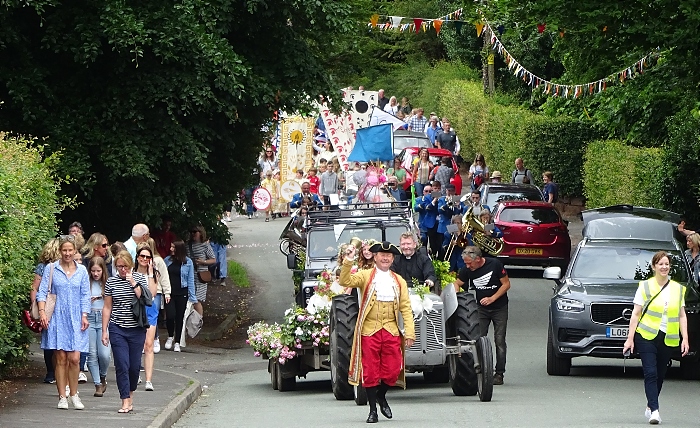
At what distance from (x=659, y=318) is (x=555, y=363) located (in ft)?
15.0

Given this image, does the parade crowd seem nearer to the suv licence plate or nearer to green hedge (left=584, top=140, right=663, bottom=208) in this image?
the suv licence plate

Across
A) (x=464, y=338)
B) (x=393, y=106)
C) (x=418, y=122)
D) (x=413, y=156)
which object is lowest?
(x=464, y=338)

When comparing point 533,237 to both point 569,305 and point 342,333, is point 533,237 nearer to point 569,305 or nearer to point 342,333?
point 569,305

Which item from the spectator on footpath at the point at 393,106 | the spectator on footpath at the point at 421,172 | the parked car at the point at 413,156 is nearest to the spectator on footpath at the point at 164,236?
the spectator on footpath at the point at 421,172

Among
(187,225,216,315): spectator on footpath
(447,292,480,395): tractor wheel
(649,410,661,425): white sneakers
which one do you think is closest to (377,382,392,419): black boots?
(447,292,480,395): tractor wheel

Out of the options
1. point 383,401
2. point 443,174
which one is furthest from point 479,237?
point 443,174

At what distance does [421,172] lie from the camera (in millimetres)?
40438

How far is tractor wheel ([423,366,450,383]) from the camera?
58.2 feet

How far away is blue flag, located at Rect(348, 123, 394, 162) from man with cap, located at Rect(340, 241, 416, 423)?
86.5 ft

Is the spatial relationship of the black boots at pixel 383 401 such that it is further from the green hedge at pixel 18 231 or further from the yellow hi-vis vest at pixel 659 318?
the green hedge at pixel 18 231

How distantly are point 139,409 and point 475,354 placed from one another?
3.91m

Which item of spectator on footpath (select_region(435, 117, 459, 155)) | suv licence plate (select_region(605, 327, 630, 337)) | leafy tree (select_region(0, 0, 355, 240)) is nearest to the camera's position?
suv licence plate (select_region(605, 327, 630, 337))

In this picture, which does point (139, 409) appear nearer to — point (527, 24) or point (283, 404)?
point (283, 404)

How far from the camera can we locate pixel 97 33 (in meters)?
20.9
